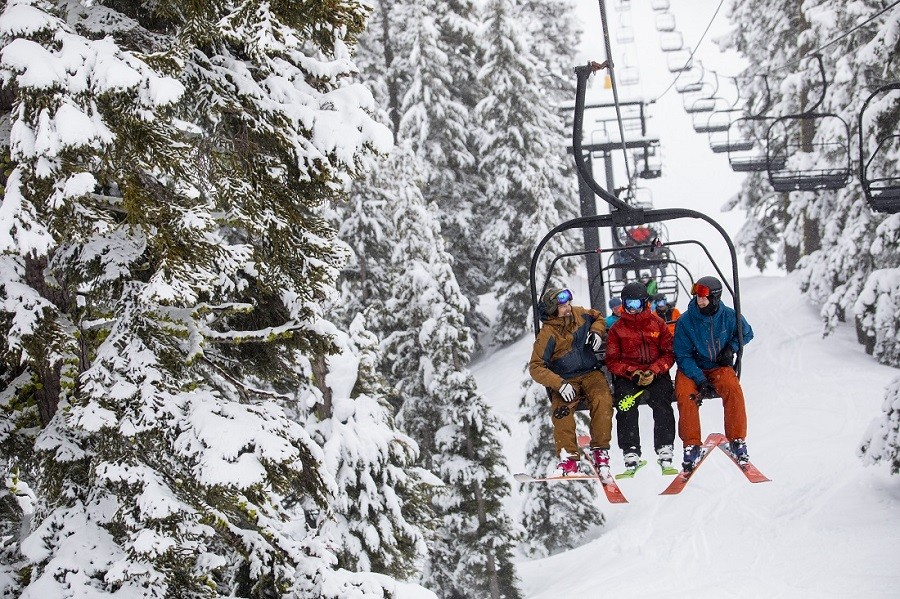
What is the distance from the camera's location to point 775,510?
20.3 m

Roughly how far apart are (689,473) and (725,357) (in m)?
1.06

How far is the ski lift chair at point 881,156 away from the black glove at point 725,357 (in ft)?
7.42

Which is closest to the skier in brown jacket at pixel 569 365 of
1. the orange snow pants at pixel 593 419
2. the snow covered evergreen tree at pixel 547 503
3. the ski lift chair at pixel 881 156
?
the orange snow pants at pixel 593 419

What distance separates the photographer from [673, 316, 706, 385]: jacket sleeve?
26.5 ft

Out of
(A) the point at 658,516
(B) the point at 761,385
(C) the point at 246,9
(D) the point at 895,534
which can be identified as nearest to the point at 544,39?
(B) the point at 761,385

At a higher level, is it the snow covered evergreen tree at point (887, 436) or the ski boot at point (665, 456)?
the ski boot at point (665, 456)

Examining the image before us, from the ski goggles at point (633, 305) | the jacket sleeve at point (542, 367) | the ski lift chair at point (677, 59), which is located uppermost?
the ski lift chair at point (677, 59)

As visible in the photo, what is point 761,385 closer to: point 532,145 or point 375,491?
point 532,145

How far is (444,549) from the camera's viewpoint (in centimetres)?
2131

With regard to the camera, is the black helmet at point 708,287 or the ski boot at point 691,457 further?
the ski boot at point 691,457

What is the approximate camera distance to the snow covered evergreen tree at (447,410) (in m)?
20.2

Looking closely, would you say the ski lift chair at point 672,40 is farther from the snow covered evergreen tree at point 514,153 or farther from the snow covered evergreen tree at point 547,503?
the snow covered evergreen tree at point 547,503

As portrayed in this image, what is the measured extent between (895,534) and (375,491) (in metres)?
9.74

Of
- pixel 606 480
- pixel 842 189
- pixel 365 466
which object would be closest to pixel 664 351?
pixel 606 480
